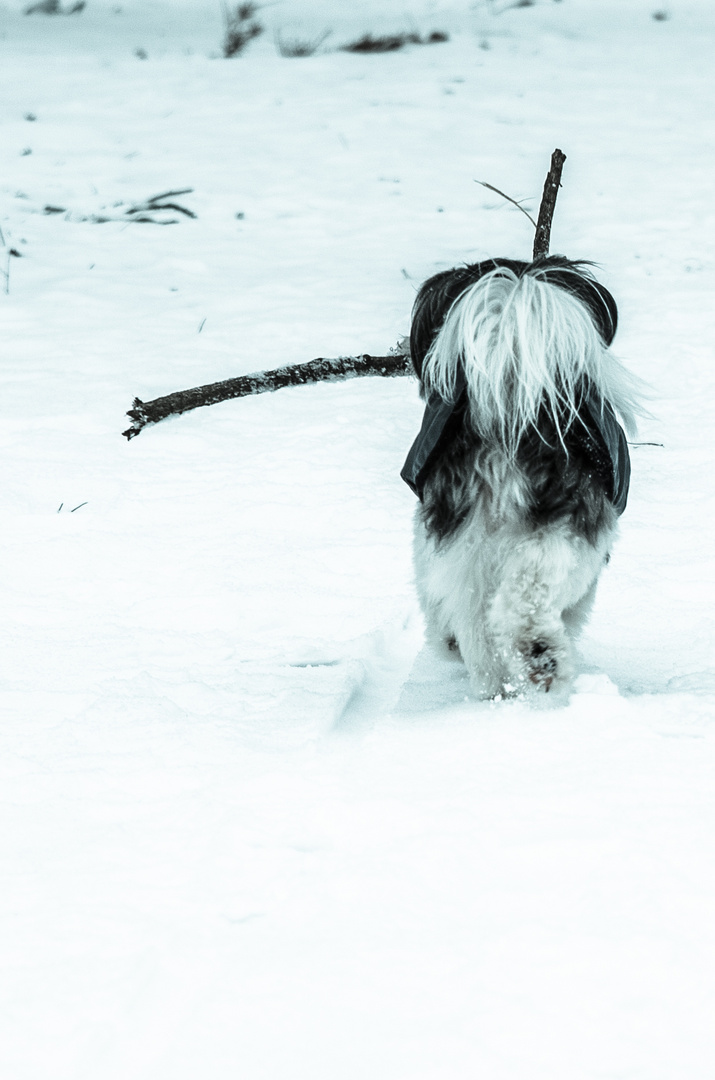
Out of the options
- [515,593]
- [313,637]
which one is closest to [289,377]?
[313,637]

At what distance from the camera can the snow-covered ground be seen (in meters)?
1.32

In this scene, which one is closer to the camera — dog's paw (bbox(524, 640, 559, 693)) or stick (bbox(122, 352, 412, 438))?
dog's paw (bbox(524, 640, 559, 693))

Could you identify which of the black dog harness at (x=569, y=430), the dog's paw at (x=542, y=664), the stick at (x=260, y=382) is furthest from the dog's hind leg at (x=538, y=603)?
the stick at (x=260, y=382)

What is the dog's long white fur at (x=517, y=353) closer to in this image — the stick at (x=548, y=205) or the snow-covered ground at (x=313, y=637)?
the snow-covered ground at (x=313, y=637)

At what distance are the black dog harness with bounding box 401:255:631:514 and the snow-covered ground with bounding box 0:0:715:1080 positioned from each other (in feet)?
1.72

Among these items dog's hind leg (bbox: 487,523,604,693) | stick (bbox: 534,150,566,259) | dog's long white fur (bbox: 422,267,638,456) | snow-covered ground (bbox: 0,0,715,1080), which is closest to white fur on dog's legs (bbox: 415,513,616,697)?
dog's hind leg (bbox: 487,523,604,693)

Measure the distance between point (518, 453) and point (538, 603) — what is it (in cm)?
35

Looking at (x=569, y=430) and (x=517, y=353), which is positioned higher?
(x=517, y=353)

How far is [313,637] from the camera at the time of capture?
9.76 feet

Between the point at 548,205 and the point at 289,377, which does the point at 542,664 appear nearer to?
the point at 289,377

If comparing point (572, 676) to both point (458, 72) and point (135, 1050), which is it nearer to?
point (135, 1050)

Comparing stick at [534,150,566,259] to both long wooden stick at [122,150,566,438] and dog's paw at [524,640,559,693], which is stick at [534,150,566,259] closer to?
long wooden stick at [122,150,566,438]

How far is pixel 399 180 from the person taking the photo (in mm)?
6781

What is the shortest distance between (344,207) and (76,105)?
277 cm
